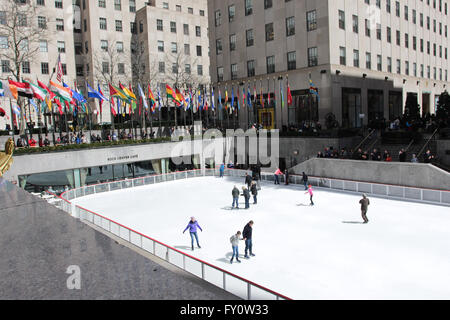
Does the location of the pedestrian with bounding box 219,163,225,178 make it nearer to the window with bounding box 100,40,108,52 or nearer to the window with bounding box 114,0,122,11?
the window with bounding box 100,40,108,52

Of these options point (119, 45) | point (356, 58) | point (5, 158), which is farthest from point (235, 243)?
point (119, 45)

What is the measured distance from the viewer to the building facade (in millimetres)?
35375

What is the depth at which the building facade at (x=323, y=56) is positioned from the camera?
35.4m

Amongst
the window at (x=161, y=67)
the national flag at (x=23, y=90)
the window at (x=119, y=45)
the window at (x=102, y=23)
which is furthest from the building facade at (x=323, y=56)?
the national flag at (x=23, y=90)

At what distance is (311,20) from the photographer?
3581 cm

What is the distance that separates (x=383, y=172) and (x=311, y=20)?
18189 millimetres

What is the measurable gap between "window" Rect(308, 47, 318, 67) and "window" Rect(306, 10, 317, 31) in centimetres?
194

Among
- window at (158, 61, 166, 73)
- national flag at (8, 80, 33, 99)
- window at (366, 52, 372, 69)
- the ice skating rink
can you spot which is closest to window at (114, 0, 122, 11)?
window at (158, 61, 166, 73)

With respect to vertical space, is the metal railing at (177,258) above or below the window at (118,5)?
below

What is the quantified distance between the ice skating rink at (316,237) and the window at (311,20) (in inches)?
716

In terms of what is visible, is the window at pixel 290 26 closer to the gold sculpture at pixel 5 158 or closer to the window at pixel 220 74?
the window at pixel 220 74

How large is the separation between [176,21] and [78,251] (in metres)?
59.6

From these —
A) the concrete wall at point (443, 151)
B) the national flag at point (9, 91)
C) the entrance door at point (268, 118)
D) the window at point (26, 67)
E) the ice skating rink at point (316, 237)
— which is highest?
the window at point (26, 67)

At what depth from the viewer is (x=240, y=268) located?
11992 mm
